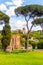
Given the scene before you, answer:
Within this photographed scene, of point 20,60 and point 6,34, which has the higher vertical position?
point 6,34

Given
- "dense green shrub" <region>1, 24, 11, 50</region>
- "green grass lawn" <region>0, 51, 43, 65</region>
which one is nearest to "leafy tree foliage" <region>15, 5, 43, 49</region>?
"dense green shrub" <region>1, 24, 11, 50</region>

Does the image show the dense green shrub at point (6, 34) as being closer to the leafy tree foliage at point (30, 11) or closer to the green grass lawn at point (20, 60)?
the leafy tree foliage at point (30, 11)

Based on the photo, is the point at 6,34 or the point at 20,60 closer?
the point at 20,60

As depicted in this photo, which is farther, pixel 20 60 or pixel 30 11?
pixel 30 11

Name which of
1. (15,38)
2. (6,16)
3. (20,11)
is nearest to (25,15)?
(20,11)

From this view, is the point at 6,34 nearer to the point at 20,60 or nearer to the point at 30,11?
the point at 30,11

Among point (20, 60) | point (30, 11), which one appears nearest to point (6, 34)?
point (30, 11)

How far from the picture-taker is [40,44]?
4969 centimetres

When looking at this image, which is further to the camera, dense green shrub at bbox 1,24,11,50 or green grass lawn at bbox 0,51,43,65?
dense green shrub at bbox 1,24,11,50

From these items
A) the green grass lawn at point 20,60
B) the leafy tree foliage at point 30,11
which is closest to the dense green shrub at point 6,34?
the leafy tree foliage at point 30,11

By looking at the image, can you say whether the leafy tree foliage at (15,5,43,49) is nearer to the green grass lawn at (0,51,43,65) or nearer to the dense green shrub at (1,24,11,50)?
the dense green shrub at (1,24,11,50)

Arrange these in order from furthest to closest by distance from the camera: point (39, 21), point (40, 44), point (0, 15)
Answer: point (40, 44) < point (39, 21) < point (0, 15)

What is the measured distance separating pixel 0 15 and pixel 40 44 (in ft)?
52.3

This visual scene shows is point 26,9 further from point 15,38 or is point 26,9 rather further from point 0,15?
point 15,38
